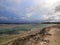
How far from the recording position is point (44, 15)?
2244 millimetres

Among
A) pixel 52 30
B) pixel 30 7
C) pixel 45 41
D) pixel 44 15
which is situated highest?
pixel 30 7

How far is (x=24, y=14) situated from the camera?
2.21 meters

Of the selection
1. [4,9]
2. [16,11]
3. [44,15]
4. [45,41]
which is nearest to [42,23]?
[44,15]

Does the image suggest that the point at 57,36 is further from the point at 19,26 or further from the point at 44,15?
the point at 19,26

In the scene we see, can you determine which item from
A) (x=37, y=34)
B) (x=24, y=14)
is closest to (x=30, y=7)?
(x=24, y=14)

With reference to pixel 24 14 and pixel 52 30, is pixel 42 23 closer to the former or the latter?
pixel 52 30

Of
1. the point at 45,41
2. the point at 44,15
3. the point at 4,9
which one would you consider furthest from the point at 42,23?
the point at 4,9

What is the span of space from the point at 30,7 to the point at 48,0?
36cm

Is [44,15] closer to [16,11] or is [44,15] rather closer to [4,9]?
A: [16,11]

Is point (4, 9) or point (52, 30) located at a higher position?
point (4, 9)

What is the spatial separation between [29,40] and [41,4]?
683 mm

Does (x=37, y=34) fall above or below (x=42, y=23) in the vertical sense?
below

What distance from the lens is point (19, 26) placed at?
85.0 inches

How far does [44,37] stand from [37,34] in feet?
0.44
